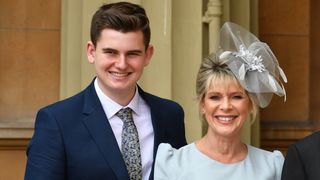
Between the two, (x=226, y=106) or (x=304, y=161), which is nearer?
(x=304, y=161)

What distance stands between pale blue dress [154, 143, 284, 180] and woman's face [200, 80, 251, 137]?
13 cm

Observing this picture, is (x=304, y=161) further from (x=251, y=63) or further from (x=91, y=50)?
(x=91, y=50)

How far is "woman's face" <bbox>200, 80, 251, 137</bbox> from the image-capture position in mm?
3428

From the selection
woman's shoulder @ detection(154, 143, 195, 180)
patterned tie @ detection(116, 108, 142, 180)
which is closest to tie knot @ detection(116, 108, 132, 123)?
patterned tie @ detection(116, 108, 142, 180)

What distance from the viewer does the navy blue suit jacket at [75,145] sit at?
3.38m

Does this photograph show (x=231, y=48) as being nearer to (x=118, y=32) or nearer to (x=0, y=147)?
(x=118, y=32)

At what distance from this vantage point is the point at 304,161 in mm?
3205

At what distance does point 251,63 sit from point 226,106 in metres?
0.24

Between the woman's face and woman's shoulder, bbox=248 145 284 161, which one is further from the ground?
the woman's face

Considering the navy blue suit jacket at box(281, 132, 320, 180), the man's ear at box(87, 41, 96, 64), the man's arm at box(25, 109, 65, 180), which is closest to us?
the navy blue suit jacket at box(281, 132, 320, 180)

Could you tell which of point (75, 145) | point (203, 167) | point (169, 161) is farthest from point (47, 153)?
point (203, 167)

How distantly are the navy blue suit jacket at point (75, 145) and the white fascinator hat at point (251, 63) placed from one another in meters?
0.54

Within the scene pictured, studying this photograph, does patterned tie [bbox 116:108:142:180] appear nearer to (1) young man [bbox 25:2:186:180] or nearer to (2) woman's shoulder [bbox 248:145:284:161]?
(1) young man [bbox 25:2:186:180]

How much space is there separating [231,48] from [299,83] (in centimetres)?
203
